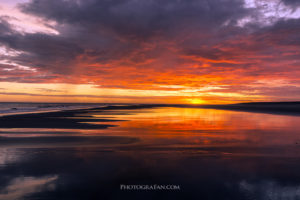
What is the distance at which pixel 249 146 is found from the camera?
30.5 feet

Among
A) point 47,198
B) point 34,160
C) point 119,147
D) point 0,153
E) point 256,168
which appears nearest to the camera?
point 47,198

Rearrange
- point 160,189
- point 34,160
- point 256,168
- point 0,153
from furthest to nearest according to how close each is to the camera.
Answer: point 0,153 → point 34,160 → point 256,168 → point 160,189

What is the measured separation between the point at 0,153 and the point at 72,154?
2.82 metres

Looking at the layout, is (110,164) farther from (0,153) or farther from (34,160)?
(0,153)

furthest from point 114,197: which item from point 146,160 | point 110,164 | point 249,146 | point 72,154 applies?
point 249,146

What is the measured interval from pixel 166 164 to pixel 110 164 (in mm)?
1867

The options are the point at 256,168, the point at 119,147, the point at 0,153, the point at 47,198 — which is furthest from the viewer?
the point at 119,147

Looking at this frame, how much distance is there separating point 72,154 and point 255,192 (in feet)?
21.0

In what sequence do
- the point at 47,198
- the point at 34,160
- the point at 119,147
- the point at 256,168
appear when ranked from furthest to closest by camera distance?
the point at 119,147 → the point at 34,160 → the point at 256,168 → the point at 47,198

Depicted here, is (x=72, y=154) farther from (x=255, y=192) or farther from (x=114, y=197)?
(x=255, y=192)

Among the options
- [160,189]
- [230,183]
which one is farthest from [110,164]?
[230,183]

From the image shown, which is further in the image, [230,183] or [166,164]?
[166,164]

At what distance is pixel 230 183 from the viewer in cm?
531

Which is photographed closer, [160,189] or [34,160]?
[160,189]
